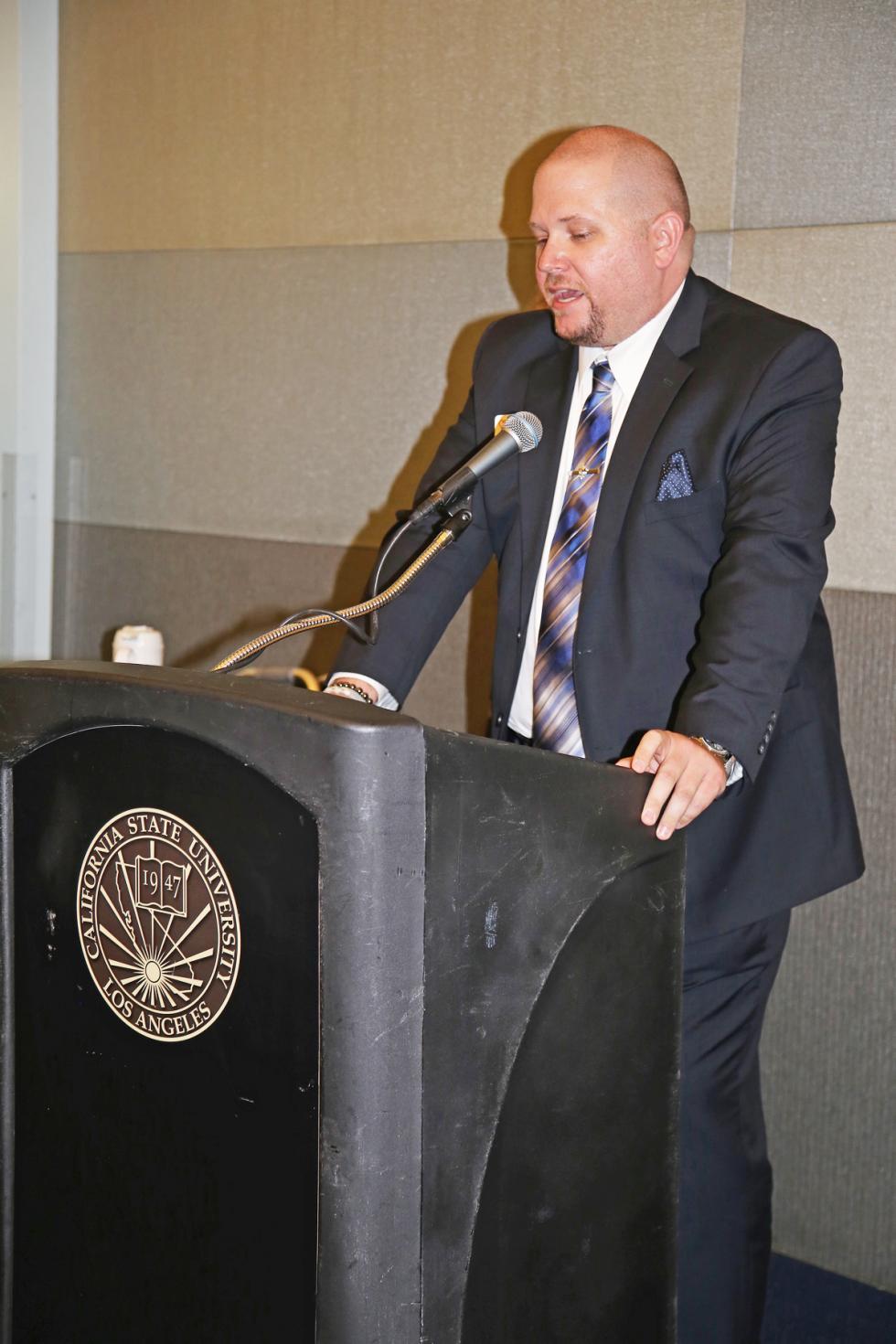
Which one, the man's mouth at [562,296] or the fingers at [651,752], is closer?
the fingers at [651,752]

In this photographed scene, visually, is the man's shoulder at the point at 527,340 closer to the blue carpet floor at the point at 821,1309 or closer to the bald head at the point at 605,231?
the bald head at the point at 605,231

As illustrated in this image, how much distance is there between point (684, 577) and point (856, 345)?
0.74 meters

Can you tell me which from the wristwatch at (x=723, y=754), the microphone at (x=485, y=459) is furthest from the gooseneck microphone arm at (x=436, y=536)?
the wristwatch at (x=723, y=754)

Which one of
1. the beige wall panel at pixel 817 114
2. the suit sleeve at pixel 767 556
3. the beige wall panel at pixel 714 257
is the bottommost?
the suit sleeve at pixel 767 556

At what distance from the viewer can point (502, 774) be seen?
41.9 inches

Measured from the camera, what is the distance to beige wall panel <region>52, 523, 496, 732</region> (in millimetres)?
2695

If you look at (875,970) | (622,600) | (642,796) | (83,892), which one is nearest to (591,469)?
(622,600)

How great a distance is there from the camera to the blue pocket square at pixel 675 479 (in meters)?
1.65

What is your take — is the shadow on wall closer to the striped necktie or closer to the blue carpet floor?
the striped necktie

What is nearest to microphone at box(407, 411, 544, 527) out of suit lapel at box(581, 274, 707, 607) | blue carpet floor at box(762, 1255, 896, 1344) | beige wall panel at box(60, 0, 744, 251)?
suit lapel at box(581, 274, 707, 607)

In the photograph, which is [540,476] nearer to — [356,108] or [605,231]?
[605,231]

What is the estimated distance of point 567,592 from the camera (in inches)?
67.3

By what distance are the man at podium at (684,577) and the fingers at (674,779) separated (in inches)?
10.4

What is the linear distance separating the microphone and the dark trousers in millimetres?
640
